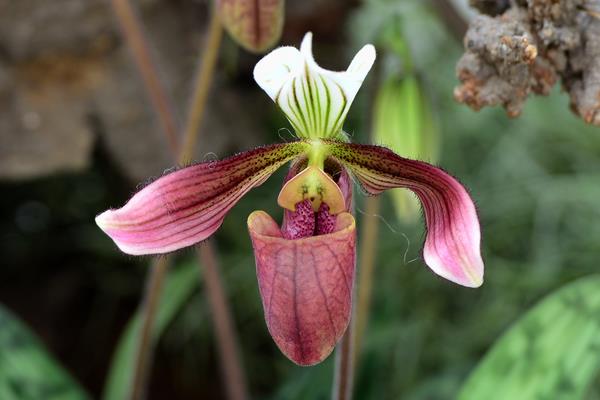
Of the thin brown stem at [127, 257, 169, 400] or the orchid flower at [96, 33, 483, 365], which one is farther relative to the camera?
the thin brown stem at [127, 257, 169, 400]

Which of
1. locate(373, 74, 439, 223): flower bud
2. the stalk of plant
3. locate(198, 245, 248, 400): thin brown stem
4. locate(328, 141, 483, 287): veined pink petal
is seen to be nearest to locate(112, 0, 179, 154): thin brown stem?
the stalk of plant

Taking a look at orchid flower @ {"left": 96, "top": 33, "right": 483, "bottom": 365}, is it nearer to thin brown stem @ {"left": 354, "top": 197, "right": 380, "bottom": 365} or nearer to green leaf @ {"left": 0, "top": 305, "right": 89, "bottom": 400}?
thin brown stem @ {"left": 354, "top": 197, "right": 380, "bottom": 365}

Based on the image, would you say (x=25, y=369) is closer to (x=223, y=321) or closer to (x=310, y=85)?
(x=223, y=321)

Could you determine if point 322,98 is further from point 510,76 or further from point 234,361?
point 234,361

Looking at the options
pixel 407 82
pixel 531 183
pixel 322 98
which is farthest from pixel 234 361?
pixel 531 183

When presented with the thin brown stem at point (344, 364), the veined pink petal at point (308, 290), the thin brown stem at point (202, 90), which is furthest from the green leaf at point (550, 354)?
the thin brown stem at point (202, 90)

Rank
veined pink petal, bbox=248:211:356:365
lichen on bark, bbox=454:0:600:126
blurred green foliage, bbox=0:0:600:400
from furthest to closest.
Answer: blurred green foliage, bbox=0:0:600:400 → lichen on bark, bbox=454:0:600:126 → veined pink petal, bbox=248:211:356:365

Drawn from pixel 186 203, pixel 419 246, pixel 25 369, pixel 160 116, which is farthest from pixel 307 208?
pixel 419 246
